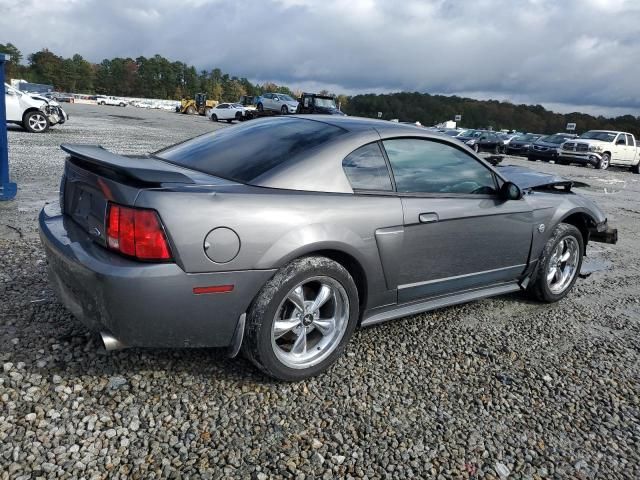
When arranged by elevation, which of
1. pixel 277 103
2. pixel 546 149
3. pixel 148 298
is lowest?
pixel 148 298

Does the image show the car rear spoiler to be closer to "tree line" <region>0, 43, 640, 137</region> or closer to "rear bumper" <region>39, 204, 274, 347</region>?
"rear bumper" <region>39, 204, 274, 347</region>

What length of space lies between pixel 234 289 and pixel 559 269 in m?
3.20

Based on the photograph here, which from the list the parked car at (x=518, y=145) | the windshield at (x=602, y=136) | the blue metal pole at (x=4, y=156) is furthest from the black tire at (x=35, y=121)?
the parked car at (x=518, y=145)

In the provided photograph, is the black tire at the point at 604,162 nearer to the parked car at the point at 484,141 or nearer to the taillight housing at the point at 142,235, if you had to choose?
the parked car at the point at 484,141

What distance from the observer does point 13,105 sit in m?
15.2

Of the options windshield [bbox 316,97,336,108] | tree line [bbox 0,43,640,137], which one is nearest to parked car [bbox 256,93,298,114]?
windshield [bbox 316,97,336,108]

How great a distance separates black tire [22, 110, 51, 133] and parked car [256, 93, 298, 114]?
21845 millimetres

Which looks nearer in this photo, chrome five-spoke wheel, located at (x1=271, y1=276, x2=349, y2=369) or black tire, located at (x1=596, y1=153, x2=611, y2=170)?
chrome five-spoke wheel, located at (x1=271, y1=276, x2=349, y2=369)

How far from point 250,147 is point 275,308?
1.09m

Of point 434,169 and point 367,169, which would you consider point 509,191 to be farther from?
point 367,169

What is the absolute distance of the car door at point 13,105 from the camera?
588 inches

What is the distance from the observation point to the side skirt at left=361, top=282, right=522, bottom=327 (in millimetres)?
3178

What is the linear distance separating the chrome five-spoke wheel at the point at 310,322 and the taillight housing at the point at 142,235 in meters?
0.72

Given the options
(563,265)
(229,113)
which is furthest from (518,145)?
(563,265)
